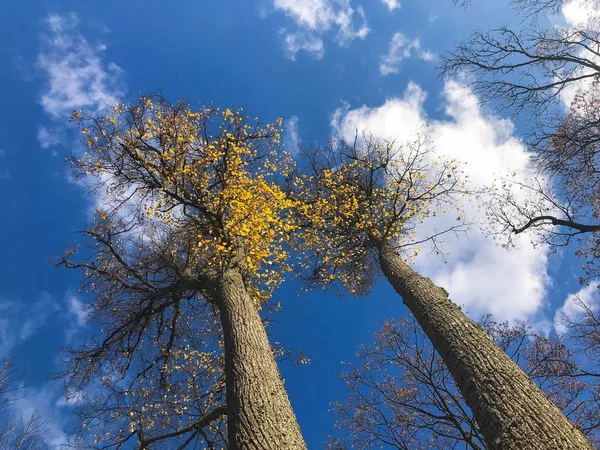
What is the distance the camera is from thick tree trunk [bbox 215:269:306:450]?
3.49 meters

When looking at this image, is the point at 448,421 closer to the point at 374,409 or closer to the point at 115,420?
the point at 374,409

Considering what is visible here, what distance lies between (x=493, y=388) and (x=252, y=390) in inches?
112

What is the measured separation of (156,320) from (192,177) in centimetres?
351

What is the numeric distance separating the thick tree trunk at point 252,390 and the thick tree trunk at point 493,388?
212 cm

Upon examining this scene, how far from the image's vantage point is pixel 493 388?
12.8 ft

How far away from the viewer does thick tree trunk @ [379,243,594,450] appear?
3.28m

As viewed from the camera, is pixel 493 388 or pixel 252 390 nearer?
pixel 493 388

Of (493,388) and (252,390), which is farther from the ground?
(252,390)

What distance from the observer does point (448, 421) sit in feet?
21.7

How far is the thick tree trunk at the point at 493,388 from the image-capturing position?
10.8 feet

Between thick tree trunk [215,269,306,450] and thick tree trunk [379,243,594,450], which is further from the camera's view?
thick tree trunk [215,269,306,450]

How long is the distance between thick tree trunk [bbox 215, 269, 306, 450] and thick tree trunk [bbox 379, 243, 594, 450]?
212cm

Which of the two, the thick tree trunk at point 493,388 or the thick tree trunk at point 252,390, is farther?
the thick tree trunk at point 252,390

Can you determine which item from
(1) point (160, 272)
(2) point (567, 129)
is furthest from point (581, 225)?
(1) point (160, 272)
